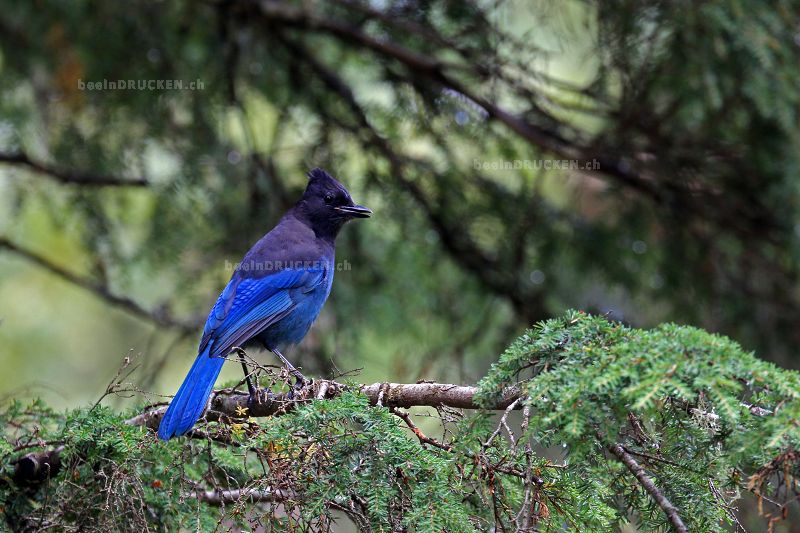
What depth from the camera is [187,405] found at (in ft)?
9.16

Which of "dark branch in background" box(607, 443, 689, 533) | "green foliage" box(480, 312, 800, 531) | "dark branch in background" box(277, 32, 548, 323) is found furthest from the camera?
"dark branch in background" box(277, 32, 548, 323)

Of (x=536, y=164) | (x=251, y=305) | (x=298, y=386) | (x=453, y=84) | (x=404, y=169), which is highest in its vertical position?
(x=453, y=84)

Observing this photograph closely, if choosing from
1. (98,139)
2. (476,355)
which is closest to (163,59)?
(98,139)

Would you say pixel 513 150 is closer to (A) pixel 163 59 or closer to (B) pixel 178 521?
(A) pixel 163 59

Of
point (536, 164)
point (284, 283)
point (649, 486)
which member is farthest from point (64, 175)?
point (649, 486)

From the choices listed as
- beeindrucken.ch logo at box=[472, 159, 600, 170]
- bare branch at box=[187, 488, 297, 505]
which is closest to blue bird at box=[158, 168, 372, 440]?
bare branch at box=[187, 488, 297, 505]

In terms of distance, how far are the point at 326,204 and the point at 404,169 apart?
793 millimetres

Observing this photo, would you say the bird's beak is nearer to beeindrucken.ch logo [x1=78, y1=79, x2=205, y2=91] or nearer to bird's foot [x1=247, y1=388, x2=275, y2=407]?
beeindrucken.ch logo [x1=78, y1=79, x2=205, y2=91]

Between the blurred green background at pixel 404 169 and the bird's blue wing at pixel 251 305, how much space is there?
0.69 m

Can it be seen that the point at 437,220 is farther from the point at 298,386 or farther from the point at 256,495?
the point at 256,495

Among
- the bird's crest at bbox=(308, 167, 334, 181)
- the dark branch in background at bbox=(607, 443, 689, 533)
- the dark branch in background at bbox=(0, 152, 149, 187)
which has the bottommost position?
the dark branch in background at bbox=(607, 443, 689, 533)

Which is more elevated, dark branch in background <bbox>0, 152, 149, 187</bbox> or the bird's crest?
the bird's crest

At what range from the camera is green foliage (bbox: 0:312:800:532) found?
2043 mm

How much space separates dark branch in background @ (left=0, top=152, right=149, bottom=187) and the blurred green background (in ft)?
0.07
